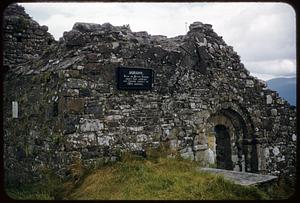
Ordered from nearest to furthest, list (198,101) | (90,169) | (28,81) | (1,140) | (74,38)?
(1,140)
(90,169)
(74,38)
(28,81)
(198,101)

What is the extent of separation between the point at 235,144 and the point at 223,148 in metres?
0.35

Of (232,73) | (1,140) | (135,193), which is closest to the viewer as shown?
(1,140)

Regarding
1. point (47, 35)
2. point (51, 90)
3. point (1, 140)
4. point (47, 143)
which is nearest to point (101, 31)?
point (51, 90)

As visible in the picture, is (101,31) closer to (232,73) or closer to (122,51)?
(122,51)

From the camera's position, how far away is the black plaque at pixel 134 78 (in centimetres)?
886

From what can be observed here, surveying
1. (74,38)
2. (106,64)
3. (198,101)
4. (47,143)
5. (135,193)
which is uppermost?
(74,38)

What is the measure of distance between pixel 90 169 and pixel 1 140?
204 inches

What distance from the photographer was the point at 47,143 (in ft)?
28.0

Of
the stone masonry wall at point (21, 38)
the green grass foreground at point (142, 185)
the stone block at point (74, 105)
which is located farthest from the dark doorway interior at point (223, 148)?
the stone masonry wall at point (21, 38)

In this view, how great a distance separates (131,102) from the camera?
902 cm

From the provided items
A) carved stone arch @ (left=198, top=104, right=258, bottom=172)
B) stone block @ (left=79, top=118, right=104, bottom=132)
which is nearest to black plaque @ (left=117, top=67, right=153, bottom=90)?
stone block @ (left=79, top=118, right=104, bottom=132)

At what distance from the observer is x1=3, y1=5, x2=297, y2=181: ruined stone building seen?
8367mm

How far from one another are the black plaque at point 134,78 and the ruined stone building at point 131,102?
2cm

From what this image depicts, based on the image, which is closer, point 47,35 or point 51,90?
point 51,90
